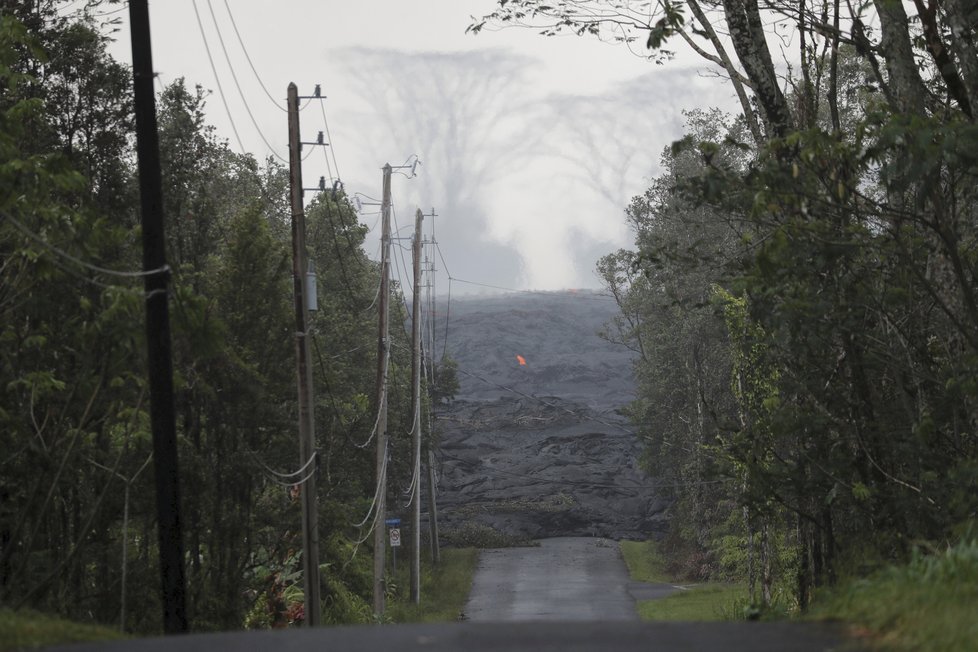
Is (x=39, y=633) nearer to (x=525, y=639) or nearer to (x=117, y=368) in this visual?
(x=525, y=639)

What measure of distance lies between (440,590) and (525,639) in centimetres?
4061

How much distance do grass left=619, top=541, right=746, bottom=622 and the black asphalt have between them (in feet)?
62.0

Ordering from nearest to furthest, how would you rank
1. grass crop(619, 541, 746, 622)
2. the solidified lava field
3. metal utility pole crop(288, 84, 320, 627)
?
1. metal utility pole crop(288, 84, 320, 627)
2. grass crop(619, 541, 746, 622)
3. the solidified lava field

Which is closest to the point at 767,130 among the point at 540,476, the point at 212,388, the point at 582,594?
the point at 212,388

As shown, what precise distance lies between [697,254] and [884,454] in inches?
129

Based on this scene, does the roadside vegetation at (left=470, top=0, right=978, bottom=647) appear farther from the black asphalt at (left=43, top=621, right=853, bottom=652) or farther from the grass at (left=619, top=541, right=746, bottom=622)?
the grass at (left=619, top=541, right=746, bottom=622)

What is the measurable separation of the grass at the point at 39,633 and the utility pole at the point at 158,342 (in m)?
3.78

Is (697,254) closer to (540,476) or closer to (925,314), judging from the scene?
(925,314)

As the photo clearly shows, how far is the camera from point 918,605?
7.81 metres

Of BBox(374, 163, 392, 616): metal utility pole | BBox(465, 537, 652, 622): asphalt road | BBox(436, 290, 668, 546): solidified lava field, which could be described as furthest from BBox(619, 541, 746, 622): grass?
BBox(374, 163, 392, 616): metal utility pole

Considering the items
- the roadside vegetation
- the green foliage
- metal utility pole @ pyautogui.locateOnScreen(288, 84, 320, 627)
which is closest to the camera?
the roadside vegetation

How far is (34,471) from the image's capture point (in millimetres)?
18531

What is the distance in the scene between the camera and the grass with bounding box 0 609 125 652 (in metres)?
8.63

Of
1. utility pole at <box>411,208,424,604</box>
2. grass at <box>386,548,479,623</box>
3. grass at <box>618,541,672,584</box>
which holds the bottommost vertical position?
grass at <box>618,541,672,584</box>
